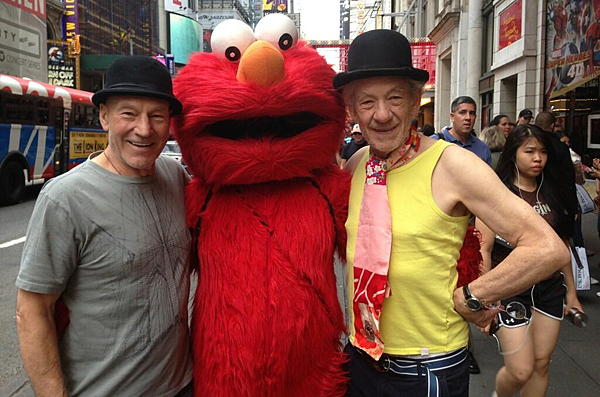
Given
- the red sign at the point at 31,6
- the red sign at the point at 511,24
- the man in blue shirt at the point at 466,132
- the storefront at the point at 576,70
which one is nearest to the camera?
the man in blue shirt at the point at 466,132

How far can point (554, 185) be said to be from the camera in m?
3.27

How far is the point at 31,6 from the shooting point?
19766 mm

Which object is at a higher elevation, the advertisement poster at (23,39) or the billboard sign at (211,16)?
the billboard sign at (211,16)

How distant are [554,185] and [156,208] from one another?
8.67 feet

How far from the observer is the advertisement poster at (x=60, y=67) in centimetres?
2908

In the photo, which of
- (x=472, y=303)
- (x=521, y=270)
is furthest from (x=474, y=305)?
(x=521, y=270)

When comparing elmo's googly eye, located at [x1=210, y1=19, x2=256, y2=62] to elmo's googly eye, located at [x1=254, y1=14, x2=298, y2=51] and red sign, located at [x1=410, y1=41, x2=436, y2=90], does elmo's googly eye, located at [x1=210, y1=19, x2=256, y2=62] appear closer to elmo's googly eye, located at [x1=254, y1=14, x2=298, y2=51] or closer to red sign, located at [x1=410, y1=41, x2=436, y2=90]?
elmo's googly eye, located at [x1=254, y1=14, x2=298, y2=51]

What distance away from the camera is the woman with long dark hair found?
9.30 feet

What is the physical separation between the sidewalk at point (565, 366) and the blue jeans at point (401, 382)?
193 centimetres

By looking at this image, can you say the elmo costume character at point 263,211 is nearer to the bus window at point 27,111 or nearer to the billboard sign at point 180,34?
the bus window at point 27,111

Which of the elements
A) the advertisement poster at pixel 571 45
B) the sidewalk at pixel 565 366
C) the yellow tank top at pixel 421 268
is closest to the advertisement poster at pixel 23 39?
the advertisement poster at pixel 571 45

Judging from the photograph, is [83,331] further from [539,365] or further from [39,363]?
[539,365]

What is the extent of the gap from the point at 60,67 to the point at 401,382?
32.5 meters

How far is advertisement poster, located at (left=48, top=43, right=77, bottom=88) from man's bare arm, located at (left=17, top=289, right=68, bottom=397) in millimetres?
31474
